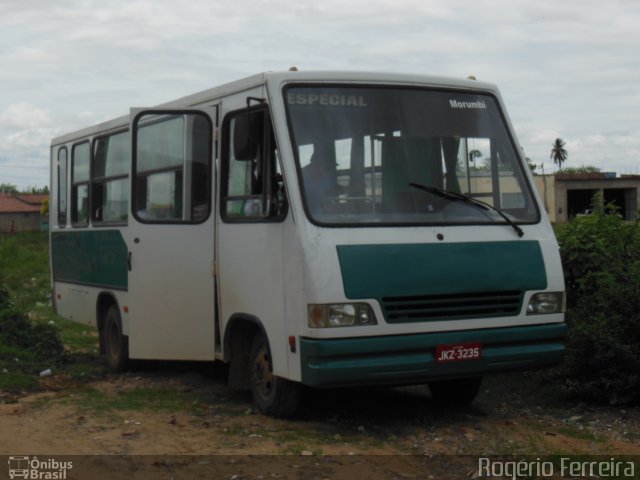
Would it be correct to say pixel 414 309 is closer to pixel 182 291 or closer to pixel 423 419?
pixel 423 419

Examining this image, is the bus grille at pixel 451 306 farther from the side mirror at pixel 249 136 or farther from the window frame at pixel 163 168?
the window frame at pixel 163 168

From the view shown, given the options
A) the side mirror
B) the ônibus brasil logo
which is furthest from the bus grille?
the ônibus brasil logo

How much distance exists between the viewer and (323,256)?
7.36m

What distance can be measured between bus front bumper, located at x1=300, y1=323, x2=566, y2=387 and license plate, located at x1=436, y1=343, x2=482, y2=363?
0.03 meters

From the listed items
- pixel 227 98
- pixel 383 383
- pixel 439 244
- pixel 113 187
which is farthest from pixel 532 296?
pixel 113 187

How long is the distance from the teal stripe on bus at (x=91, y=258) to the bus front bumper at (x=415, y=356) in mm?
3826

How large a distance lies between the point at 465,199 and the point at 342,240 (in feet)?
4.13

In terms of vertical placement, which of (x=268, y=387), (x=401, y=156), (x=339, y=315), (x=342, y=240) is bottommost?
(x=268, y=387)

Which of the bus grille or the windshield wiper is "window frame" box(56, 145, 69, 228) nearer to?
the windshield wiper

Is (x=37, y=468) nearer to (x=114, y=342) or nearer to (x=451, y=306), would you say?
(x=451, y=306)

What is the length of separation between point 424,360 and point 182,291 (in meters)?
2.63

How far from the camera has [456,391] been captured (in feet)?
29.6

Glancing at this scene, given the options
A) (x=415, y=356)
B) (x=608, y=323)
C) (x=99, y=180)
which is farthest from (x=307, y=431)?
(x=99, y=180)

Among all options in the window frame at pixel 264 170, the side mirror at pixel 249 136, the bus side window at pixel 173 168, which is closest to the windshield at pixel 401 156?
the window frame at pixel 264 170
